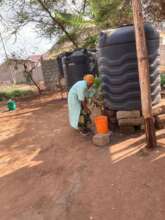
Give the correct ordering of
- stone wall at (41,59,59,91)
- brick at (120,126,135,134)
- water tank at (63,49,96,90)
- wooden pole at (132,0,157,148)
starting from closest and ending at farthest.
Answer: wooden pole at (132,0,157,148) < brick at (120,126,135,134) < water tank at (63,49,96,90) < stone wall at (41,59,59,91)

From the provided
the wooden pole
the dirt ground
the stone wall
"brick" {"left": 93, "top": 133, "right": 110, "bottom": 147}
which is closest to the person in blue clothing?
the dirt ground

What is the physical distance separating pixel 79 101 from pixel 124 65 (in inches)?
46.2

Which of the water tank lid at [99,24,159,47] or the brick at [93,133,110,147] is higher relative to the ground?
the water tank lid at [99,24,159,47]

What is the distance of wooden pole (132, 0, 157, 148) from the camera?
3861 millimetres

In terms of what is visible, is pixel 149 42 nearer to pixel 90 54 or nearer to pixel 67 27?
pixel 90 54

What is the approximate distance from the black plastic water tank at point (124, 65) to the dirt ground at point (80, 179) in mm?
732

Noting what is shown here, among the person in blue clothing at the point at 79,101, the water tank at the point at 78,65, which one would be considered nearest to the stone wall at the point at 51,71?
the water tank at the point at 78,65

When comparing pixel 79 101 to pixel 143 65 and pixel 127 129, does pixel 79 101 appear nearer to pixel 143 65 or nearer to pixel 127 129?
pixel 127 129

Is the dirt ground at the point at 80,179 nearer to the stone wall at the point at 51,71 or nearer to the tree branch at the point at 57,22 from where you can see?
the tree branch at the point at 57,22

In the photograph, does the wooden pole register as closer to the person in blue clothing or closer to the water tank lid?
the water tank lid

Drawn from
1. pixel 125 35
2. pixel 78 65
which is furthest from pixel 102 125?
pixel 78 65

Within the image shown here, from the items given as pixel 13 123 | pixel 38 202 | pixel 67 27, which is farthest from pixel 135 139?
pixel 67 27

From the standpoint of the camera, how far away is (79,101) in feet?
17.8

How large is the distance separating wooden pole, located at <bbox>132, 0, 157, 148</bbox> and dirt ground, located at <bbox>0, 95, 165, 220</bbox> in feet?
1.06
